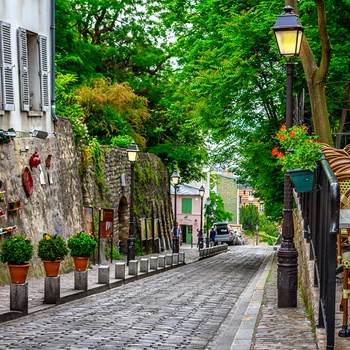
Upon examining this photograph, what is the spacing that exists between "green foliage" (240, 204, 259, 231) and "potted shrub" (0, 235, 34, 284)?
398 feet

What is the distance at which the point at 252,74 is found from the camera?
2839 cm

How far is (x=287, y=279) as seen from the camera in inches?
509

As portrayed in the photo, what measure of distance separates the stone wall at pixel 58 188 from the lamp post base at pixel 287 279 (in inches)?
302

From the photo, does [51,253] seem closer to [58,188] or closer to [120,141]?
[58,188]

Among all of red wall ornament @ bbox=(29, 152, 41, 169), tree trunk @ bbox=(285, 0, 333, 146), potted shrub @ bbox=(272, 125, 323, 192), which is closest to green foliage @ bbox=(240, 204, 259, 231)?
red wall ornament @ bbox=(29, 152, 41, 169)

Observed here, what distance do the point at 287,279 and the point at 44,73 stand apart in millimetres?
13595

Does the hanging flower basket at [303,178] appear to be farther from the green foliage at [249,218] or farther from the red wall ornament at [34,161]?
the green foliage at [249,218]

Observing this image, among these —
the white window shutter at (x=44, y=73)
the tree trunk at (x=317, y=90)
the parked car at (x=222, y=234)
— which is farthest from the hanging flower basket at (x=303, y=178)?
the parked car at (x=222, y=234)

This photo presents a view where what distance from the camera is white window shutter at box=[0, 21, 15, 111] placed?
68.2ft

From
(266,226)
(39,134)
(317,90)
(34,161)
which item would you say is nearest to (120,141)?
(39,134)

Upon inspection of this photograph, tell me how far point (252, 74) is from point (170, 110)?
42.0 ft

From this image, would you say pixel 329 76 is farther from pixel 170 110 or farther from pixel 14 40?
pixel 170 110

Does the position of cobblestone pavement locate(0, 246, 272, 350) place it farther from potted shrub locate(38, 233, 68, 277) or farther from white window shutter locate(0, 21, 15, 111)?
white window shutter locate(0, 21, 15, 111)

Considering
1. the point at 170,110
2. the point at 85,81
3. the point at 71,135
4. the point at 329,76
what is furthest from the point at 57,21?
the point at 329,76
